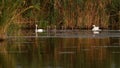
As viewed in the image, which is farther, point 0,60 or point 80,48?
point 80,48

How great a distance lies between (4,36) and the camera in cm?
2400

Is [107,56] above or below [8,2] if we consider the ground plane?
below

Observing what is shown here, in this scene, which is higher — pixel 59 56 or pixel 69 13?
pixel 69 13

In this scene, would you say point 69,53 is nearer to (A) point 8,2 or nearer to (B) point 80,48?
(B) point 80,48

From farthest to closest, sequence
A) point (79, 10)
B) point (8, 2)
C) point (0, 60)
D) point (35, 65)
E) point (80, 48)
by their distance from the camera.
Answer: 1. point (79, 10)
2. point (8, 2)
3. point (80, 48)
4. point (0, 60)
5. point (35, 65)

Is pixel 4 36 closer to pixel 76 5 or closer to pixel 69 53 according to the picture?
pixel 69 53

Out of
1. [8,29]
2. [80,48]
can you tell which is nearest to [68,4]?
[8,29]

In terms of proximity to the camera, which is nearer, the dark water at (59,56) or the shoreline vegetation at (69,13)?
the dark water at (59,56)

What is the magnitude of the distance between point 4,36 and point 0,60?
298 inches

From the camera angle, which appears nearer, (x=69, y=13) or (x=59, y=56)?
(x=59, y=56)

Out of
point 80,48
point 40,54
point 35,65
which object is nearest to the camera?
point 35,65

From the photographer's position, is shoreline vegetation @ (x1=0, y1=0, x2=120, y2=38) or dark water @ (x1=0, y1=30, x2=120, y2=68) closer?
dark water @ (x1=0, y1=30, x2=120, y2=68)

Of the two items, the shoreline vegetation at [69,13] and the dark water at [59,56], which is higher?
the shoreline vegetation at [69,13]

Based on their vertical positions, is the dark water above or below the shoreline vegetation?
below
